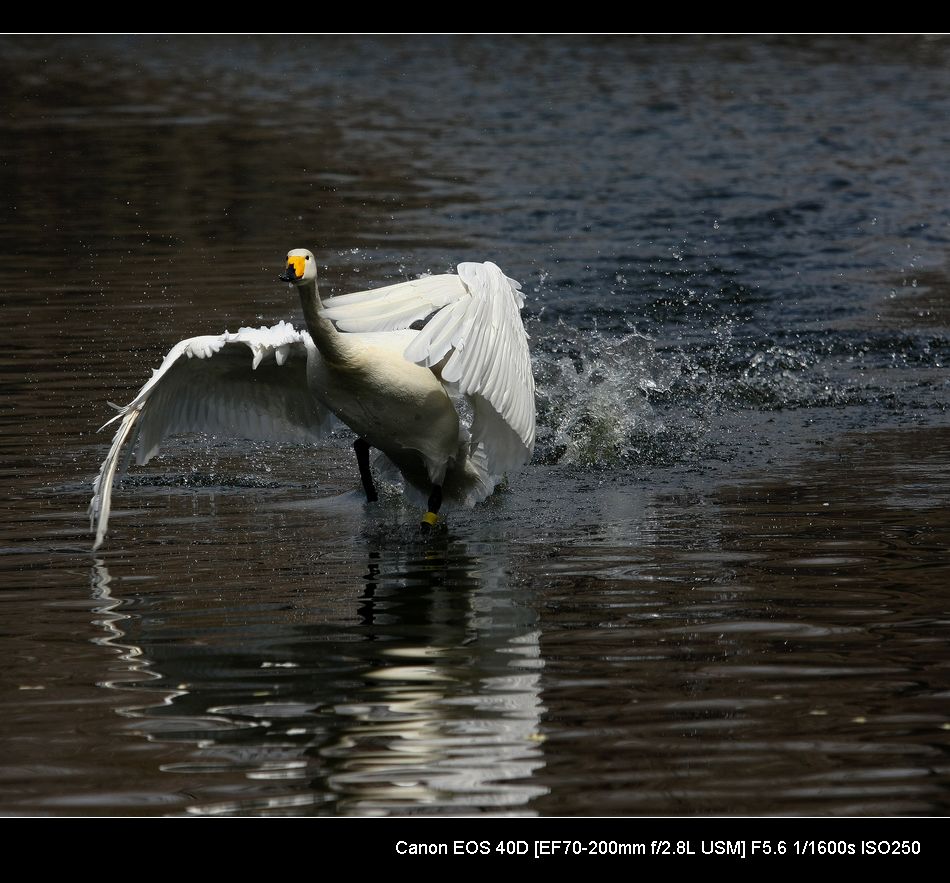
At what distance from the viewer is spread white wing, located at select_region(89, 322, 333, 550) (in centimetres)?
856

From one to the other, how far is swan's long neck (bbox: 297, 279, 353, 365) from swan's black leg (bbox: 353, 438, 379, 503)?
105cm

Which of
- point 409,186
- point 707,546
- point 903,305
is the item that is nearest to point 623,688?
point 707,546

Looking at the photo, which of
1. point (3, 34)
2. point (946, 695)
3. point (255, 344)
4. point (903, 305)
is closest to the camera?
point (946, 695)

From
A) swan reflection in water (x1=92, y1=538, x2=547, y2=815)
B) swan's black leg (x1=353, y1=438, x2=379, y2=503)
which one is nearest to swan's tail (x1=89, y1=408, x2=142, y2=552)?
swan reflection in water (x1=92, y1=538, x2=547, y2=815)

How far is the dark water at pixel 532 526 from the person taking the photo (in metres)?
5.70

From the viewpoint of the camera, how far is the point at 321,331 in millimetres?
8344

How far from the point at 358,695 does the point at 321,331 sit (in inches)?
98.5

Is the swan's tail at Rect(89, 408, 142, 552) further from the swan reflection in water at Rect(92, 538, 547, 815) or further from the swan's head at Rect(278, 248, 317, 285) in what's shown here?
the swan's head at Rect(278, 248, 317, 285)

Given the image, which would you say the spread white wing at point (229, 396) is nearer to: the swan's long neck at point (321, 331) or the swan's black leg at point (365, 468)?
the swan's long neck at point (321, 331)

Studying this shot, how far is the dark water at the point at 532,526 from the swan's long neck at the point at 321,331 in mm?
960

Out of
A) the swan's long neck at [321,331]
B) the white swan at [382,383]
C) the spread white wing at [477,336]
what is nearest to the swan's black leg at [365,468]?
the white swan at [382,383]

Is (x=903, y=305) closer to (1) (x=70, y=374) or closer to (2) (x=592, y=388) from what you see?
(2) (x=592, y=388)

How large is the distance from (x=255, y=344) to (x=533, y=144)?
1718 cm

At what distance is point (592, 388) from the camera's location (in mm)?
11016
